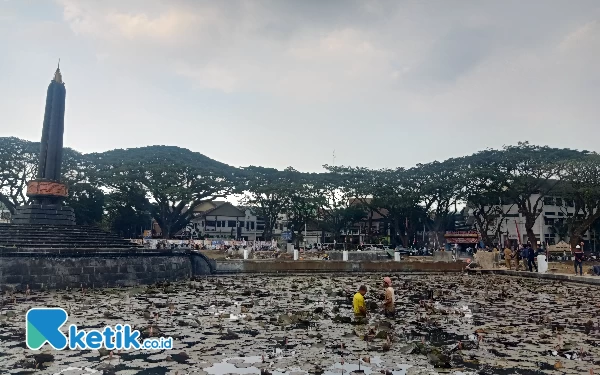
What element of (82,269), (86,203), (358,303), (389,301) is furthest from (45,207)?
(86,203)

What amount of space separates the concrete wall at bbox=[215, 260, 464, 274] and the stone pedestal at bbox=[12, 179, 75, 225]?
947cm

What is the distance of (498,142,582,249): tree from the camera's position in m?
44.5

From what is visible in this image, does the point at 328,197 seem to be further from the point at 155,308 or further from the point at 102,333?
the point at 102,333

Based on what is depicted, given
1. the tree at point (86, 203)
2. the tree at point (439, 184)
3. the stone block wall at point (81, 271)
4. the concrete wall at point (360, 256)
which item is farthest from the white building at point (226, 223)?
the stone block wall at point (81, 271)

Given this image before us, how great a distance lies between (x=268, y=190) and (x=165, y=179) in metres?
11.4

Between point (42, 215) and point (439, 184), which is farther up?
point (439, 184)

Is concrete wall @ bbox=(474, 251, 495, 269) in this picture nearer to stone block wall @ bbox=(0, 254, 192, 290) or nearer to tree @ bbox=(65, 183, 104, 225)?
stone block wall @ bbox=(0, 254, 192, 290)

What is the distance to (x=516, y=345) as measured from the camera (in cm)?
912

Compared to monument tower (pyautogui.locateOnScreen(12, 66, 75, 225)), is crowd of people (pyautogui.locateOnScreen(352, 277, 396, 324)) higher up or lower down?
lower down

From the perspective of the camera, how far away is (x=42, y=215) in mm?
24766

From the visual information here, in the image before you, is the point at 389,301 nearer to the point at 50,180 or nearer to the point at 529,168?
the point at 50,180

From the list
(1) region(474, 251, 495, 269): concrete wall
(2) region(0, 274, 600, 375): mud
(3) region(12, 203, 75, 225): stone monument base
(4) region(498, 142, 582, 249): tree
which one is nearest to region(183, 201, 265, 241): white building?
(4) region(498, 142, 582, 249): tree

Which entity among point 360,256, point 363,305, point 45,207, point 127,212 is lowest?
point 363,305

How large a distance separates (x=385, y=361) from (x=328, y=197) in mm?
51110
